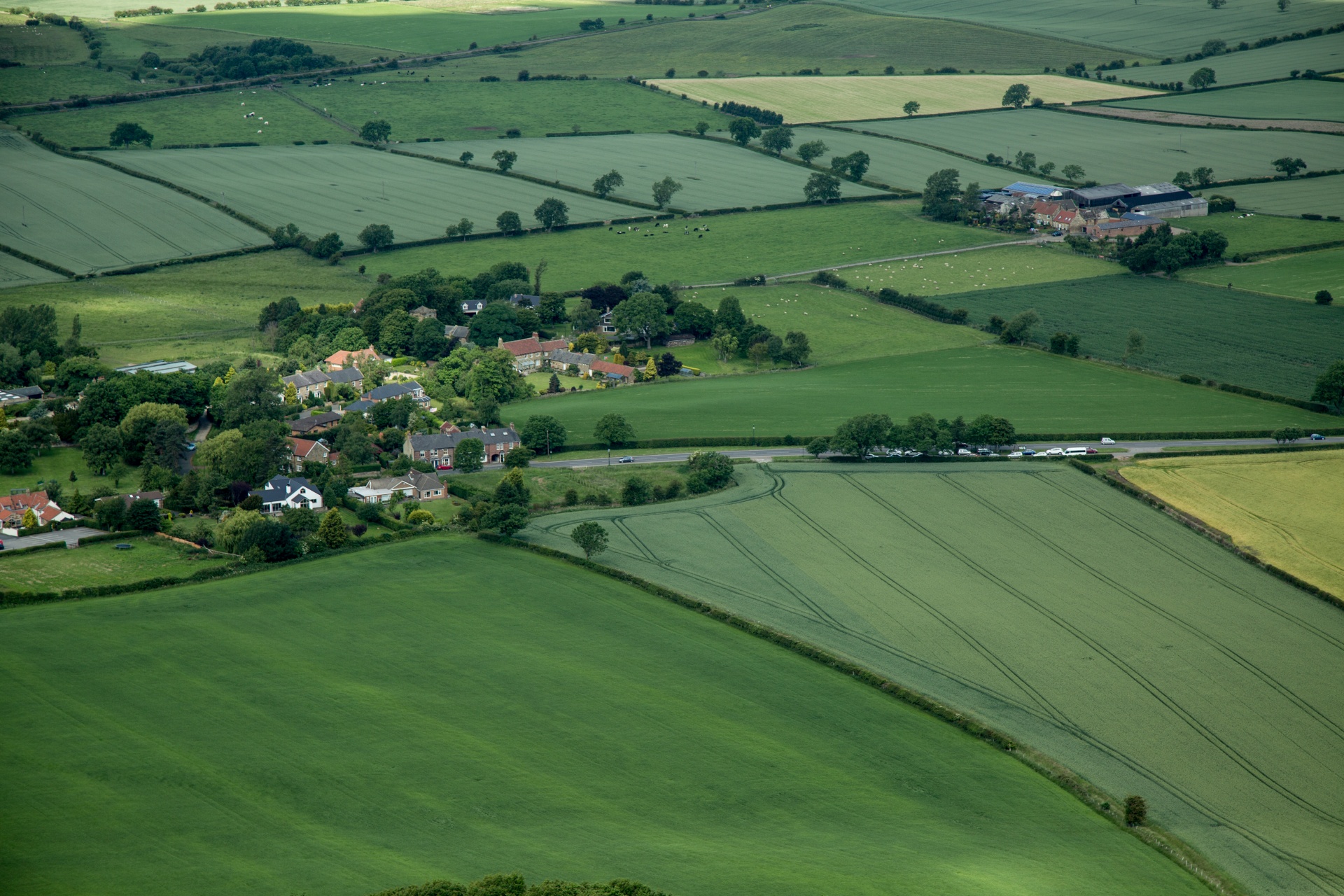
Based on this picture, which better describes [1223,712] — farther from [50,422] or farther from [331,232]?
[331,232]

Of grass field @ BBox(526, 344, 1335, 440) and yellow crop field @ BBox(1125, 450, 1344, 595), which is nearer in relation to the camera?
yellow crop field @ BBox(1125, 450, 1344, 595)

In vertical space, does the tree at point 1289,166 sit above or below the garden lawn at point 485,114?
below

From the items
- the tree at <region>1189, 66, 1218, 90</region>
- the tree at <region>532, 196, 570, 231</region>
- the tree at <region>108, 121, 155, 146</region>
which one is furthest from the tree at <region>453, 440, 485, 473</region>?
the tree at <region>1189, 66, 1218, 90</region>

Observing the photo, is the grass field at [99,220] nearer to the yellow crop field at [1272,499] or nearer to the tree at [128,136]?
the tree at [128,136]

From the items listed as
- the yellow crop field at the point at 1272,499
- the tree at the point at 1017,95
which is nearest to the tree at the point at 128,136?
the tree at the point at 1017,95

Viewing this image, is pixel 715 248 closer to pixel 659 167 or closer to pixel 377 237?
pixel 659 167

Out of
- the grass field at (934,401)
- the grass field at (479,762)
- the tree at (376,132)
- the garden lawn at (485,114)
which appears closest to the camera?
the grass field at (479,762)

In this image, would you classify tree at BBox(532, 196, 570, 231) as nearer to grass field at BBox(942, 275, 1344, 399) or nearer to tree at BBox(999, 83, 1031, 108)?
grass field at BBox(942, 275, 1344, 399)
